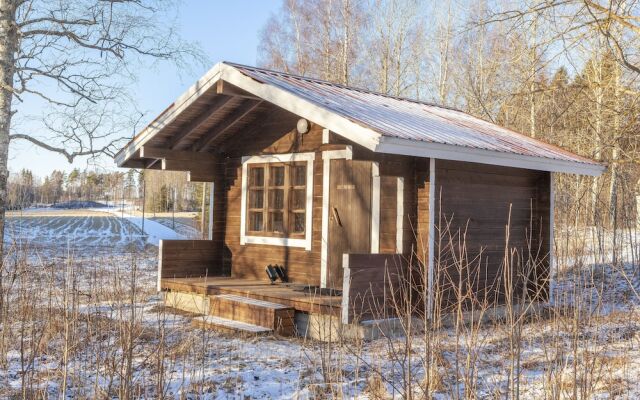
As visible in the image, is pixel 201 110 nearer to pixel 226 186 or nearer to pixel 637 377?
pixel 226 186

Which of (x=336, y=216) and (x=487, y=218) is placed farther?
(x=336, y=216)

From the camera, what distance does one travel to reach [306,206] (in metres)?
8.89

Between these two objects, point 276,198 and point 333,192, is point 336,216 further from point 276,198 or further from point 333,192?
point 276,198

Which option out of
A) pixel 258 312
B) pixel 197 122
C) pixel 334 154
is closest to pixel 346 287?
pixel 258 312

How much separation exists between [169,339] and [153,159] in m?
4.09

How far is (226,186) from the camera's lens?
10.4 meters

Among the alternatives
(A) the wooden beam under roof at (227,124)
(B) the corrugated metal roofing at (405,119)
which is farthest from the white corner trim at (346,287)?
(A) the wooden beam under roof at (227,124)

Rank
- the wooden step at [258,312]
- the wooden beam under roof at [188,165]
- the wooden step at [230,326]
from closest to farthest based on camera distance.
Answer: the wooden step at [230,326], the wooden step at [258,312], the wooden beam under roof at [188,165]

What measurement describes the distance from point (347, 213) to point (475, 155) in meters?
1.90

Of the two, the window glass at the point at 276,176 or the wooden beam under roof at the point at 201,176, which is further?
the wooden beam under roof at the point at 201,176

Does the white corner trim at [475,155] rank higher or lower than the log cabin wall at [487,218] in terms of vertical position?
higher

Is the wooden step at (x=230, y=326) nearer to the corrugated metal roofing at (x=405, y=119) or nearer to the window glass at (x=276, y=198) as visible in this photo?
the window glass at (x=276, y=198)

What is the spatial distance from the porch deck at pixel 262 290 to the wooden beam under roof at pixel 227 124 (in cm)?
212

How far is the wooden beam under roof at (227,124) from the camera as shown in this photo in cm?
935
